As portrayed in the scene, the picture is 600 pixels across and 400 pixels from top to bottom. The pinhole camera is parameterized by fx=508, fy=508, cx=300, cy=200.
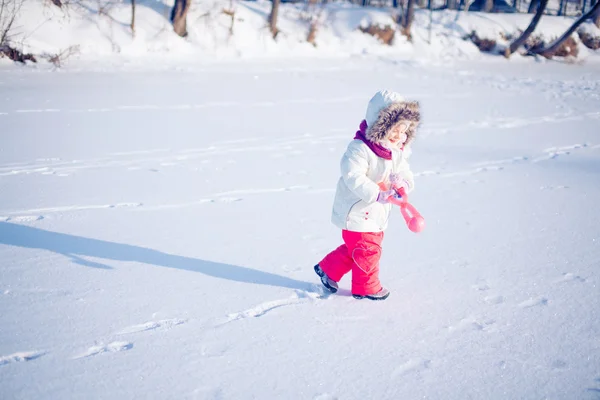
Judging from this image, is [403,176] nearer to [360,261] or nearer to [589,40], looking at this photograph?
[360,261]

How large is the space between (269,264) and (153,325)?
0.84m

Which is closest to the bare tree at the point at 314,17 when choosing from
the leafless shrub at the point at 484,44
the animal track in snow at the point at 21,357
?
the leafless shrub at the point at 484,44

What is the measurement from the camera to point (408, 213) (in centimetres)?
243

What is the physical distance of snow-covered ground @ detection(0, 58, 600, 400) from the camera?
2033 mm

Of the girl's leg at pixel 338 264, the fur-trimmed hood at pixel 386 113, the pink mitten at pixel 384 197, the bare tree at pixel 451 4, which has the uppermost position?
the bare tree at pixel 451 4

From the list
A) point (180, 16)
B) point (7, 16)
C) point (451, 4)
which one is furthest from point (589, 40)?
point (7, 16)

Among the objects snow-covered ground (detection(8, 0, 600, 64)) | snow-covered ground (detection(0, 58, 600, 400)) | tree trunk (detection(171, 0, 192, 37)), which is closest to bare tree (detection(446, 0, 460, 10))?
snow-covered ground (detection(8, 0, 600, 64))

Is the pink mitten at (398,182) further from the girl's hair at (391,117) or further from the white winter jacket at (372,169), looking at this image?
the girl's hair at (391,117)

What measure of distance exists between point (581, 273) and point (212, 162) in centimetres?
319

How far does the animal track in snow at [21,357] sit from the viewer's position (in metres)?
2.03

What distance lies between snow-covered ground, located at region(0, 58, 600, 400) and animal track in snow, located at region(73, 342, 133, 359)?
1 cm

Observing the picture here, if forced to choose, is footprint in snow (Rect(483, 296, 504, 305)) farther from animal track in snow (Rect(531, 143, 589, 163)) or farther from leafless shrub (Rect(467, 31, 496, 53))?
leafless shrub (Rect(467, 31, 496, 53))

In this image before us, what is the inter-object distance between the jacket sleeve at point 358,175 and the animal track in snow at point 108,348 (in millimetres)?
1210

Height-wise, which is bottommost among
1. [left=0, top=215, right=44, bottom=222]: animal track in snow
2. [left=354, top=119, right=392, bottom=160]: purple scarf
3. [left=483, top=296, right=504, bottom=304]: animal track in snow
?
[left=0, top=215, right=44, bottom=222]: animal track in snow
